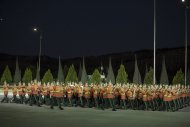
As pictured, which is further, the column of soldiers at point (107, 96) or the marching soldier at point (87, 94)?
the marching soldier at point (87, 94)

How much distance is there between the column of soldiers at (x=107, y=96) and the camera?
87.6 ft

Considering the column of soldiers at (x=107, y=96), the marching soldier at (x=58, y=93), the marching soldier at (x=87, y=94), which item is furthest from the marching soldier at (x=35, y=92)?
the marching soldier at (x=87, y=94)

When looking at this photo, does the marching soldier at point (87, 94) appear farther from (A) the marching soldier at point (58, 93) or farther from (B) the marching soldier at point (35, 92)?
(B) the marching soldier at point (35, 92)

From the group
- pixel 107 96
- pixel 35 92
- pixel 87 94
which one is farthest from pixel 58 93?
pixel 35 92

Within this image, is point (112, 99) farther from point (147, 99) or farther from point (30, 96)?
point (30, 96)

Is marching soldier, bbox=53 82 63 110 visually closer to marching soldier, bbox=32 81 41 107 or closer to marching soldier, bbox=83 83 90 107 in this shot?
marching soldier, bbox=83 83 90 107

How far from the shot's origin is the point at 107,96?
87.6 ft

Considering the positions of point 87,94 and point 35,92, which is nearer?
point 87,94

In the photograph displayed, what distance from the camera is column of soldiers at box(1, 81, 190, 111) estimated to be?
26703 millimetres

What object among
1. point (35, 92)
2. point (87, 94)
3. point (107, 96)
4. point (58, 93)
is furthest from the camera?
point (35, 92)

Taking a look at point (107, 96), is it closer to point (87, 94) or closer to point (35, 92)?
point (87, 94)

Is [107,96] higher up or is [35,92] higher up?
[35,92]

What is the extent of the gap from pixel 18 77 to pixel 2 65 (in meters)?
107

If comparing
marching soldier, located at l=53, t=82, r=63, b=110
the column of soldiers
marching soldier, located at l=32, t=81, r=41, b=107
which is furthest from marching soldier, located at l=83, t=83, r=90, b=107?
marching soldier, located at l=32, t=81, r=41, b=107
